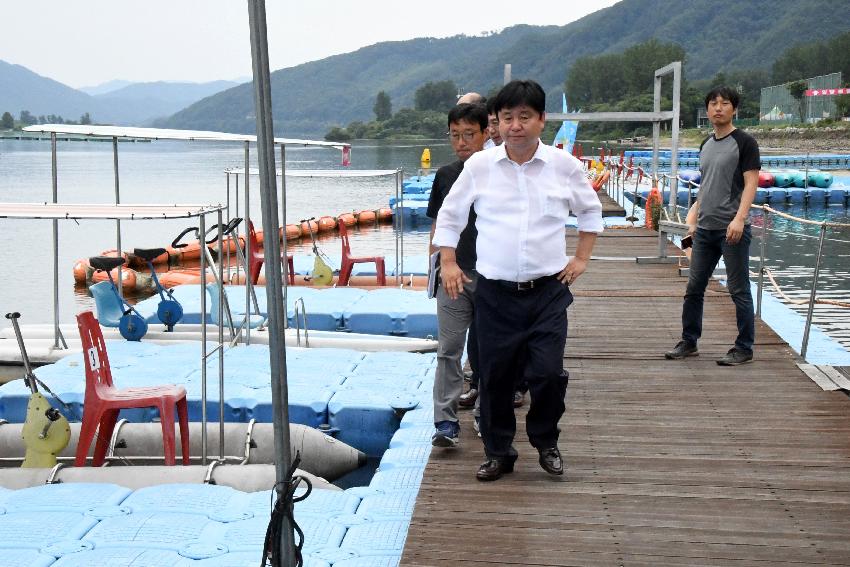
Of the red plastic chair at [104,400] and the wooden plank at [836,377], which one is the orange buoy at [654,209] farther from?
the red plastic chair at [104,400]

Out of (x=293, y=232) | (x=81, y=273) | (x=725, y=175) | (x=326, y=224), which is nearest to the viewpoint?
(x=725, y=175)

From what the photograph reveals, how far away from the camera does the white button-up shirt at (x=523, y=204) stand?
400cm

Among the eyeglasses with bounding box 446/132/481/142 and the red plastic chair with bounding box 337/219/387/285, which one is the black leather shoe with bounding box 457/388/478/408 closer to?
the eyeglasses with bounding box 446/132/481/142

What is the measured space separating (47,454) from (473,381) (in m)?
2.87

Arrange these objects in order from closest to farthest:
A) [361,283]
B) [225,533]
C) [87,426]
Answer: [225,533], [87,426], [361,283]

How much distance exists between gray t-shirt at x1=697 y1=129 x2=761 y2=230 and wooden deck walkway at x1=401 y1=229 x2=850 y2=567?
1016 mm

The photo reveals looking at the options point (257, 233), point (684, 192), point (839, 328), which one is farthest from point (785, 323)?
point (684, 192)

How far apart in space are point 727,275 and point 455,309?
2215mm

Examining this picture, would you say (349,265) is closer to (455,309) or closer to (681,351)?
(681,351)

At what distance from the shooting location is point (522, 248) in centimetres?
400

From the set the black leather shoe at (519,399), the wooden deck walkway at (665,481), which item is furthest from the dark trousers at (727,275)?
the black leather shoe at (519,399)

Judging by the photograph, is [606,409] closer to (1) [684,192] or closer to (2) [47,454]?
(2) [47,454]

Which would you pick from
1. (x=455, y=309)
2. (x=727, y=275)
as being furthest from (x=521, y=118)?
(x=727, y=275)

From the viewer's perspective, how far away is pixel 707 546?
3590mm
